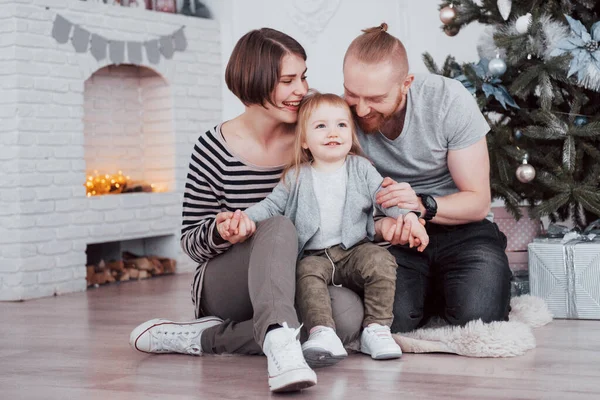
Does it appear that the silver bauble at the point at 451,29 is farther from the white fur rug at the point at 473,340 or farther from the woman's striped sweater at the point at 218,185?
the white fur rug at the point at 473,340

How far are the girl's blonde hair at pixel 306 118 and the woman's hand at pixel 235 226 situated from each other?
26cm

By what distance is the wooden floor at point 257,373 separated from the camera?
1852 mm

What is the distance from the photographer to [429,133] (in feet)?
7.82

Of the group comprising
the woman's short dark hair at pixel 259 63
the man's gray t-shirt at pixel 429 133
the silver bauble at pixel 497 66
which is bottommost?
the man's gray t-shirt at pixel 429 133

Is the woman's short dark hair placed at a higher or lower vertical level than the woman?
higher

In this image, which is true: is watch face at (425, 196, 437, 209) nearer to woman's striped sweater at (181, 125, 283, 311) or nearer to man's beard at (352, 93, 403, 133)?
man's beard at (352, 93, 403, 133)

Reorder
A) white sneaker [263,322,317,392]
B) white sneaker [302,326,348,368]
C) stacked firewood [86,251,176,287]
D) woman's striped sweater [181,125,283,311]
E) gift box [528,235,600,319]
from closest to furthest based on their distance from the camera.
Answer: white sneaker [263,322,317,392] → white sneaker [302,326,348,368] → woman's striped sweater [181,125,283,311] → gift box [528,235,600,319] → stacked firewood [86,251,176,287]

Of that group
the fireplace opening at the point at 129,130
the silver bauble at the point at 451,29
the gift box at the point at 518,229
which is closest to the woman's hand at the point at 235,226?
the gift box at the point at 518,229

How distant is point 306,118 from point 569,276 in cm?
115

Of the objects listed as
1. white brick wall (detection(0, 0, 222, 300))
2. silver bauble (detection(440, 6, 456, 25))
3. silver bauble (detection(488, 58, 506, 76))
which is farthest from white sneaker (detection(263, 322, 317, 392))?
white brick wall (detection(0, 0, 222, 300))

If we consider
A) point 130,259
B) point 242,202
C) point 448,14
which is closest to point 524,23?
point 448,14

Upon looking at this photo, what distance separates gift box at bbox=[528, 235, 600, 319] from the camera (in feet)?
9.27

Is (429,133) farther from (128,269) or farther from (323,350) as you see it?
(128,269)

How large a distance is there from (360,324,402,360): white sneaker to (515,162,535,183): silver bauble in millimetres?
976
